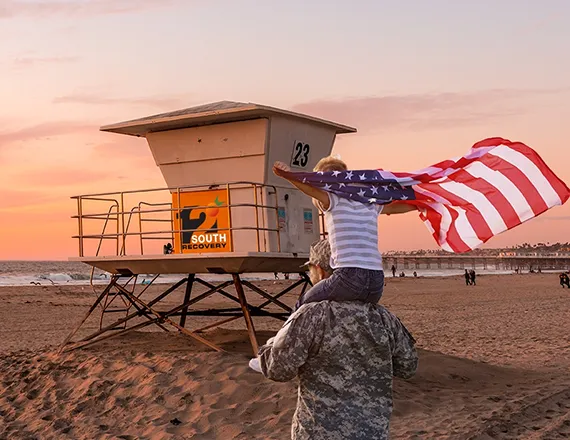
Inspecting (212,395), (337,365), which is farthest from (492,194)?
(212,395)

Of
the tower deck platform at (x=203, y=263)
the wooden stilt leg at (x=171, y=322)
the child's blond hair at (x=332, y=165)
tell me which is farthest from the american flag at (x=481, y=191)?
the wooden stilt leg at (x=171, y=322)

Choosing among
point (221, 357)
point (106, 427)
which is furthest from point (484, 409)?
point (106, 427)

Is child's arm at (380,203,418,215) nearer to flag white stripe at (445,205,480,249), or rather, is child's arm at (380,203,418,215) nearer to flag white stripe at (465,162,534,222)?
flag white stripe at (445,205,480,249)

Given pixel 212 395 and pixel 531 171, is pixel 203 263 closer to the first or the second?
pixel 212 395

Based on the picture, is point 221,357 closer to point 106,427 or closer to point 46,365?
point 106,427

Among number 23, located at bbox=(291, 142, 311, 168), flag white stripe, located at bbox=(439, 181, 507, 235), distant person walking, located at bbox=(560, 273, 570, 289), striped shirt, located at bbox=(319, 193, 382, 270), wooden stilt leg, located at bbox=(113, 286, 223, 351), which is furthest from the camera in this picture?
distant person walking, located at bbox=(560, 273, 570, 289)

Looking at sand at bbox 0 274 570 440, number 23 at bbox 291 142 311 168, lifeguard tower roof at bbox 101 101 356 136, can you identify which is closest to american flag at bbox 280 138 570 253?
sand at bbox 0 274 570 440

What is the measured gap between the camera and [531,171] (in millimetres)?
5410

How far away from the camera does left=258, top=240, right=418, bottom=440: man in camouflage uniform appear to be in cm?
426

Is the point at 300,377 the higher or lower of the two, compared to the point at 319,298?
lower

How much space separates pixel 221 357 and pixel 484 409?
392 cm

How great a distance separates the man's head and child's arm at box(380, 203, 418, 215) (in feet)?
2.15

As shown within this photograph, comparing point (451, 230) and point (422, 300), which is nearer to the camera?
point (451, 230)

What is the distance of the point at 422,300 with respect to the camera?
41625mm
